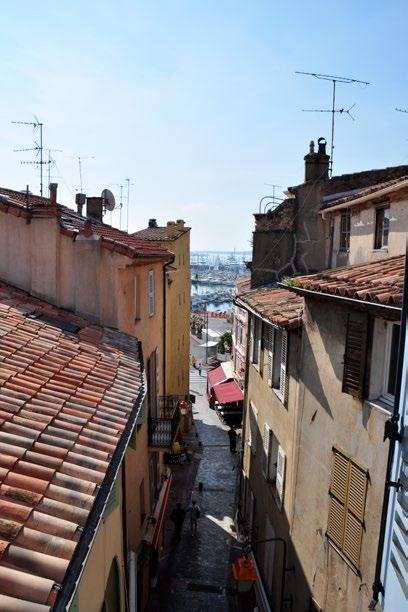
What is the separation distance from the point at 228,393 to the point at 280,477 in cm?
2199

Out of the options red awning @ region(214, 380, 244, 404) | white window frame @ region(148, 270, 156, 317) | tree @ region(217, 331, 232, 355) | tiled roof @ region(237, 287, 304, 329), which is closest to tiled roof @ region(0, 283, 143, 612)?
tiled roof @ region(237, 287, 304, 329)

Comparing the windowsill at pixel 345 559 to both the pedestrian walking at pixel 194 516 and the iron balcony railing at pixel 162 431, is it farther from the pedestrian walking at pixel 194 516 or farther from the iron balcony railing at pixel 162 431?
the pedestrian walking at pixel 194 516

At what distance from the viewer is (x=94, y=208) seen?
776 inches

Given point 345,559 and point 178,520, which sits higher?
point 345,559

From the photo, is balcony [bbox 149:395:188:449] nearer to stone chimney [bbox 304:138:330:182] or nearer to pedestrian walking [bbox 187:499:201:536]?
pedestrian walking [bbox 187:499:201:536]

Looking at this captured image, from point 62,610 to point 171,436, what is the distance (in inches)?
496

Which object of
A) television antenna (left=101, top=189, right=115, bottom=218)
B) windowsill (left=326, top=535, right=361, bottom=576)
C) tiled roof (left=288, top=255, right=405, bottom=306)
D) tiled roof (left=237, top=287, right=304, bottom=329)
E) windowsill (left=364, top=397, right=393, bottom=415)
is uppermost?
television antenna (left=101, top=189, right=115, bottom=218)

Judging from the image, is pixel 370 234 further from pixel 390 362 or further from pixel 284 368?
pixel 390 362

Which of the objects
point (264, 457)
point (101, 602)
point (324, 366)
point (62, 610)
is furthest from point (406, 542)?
point (264, 457)

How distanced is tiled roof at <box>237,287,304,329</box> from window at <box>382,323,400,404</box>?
323cm

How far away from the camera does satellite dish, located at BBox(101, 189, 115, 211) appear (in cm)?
1884

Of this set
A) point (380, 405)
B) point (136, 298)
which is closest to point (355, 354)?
point (380, 405)

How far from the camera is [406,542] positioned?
3.93m

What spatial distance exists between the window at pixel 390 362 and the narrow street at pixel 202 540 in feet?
34.6
